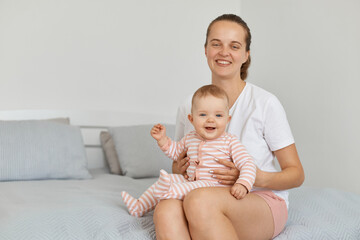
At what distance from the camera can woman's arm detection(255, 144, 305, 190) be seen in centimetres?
146

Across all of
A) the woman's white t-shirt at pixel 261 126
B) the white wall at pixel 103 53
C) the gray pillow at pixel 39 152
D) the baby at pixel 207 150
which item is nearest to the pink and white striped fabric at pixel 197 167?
the baby at pixel 207 150

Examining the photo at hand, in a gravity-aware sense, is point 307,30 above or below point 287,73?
above

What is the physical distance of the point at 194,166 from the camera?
149 centimetres

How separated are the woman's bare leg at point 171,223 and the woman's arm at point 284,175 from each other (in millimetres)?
316

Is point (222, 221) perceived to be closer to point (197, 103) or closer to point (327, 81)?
point (197, 103)

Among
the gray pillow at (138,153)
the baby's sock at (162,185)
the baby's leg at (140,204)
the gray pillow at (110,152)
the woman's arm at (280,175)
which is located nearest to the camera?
the baby's sock at (162,185)

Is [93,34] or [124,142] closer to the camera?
[124,142]

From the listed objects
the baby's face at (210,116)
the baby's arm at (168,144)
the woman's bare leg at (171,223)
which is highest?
the baby's face at (210,116)

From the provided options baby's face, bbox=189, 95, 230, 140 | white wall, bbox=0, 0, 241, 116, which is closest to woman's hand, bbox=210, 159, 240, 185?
baby's face, bbox=189, 95, 230, 140

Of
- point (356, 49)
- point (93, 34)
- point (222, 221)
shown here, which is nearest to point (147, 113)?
point (93, 34)

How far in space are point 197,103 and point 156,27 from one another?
188 centimetres

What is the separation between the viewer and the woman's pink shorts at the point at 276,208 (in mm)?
1453

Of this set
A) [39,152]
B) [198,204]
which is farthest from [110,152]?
[198,204]

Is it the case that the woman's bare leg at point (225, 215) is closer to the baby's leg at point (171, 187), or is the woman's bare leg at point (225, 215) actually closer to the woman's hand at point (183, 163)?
the baby's leg at point (171, 187)
